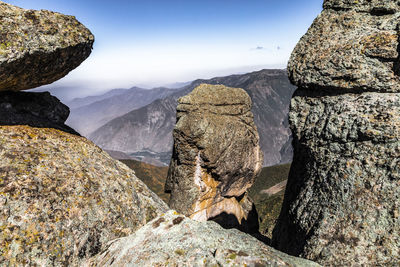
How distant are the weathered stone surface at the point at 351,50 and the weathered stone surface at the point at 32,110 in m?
13.1

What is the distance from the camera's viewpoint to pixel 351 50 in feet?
32.3

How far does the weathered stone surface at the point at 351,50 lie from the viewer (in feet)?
30.4

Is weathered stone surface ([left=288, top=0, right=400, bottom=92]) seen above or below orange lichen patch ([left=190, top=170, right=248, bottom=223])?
above

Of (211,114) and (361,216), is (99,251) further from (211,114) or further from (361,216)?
(211,114)

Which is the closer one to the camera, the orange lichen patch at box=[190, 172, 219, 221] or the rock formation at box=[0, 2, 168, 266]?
the rock formation at box=[0, 2, 168, 266]

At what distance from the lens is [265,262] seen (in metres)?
6.74

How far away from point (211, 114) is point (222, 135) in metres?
2.55

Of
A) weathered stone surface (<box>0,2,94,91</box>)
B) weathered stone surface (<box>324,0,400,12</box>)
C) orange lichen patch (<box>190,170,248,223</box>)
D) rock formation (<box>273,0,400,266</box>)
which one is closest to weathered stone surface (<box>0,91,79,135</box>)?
weathered stone surface (<box>0,2,94,91</box>)

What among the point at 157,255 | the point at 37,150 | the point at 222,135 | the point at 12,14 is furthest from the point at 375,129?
the point at 222,135

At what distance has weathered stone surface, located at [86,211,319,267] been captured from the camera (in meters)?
6.96

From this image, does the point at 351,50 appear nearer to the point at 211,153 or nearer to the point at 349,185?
the point at 349,185

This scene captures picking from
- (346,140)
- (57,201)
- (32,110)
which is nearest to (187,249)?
(57,201)

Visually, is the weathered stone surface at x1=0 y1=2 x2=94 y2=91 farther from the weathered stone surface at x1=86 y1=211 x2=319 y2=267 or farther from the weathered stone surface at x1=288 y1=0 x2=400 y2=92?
the weathered stone surface at x1=288 y1=0 x2=400 y2=92

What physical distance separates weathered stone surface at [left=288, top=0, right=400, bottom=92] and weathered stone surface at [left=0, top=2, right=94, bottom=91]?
10.4 m
